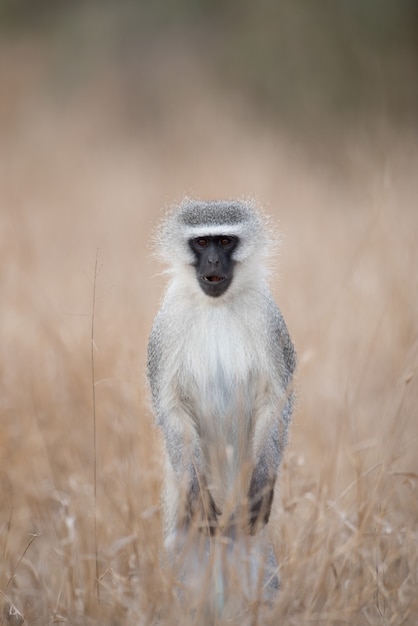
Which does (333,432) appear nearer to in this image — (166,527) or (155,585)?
(166,527)

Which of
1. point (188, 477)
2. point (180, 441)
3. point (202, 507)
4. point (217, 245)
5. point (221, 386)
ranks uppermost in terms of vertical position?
point (217, 245)

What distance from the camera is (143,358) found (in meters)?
5.72

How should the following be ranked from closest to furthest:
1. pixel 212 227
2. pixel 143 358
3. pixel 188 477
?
pixel 188 477 → pixel 212 227 → pixel 143 358

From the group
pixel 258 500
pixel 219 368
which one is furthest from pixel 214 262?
pixel 258 500

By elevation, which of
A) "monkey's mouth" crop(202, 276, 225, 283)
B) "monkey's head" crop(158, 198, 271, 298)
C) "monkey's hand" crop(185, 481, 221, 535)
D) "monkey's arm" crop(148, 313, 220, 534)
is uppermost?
"monkey's head" crop(158, 198, 271, 298)

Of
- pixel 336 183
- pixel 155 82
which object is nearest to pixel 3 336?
pixel 336 183

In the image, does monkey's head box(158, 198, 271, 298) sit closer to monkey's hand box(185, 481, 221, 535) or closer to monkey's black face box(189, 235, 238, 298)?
monkey's black face box(189, 235, 238, 298)

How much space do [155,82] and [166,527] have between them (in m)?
11.0

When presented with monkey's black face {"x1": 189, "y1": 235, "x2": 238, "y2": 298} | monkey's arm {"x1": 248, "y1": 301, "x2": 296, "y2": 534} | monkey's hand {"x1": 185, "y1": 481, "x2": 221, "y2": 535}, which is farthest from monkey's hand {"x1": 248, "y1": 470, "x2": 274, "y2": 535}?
monkey's black face {"x1": 189, "y1": 235, "x2": 238, "y2": 298}

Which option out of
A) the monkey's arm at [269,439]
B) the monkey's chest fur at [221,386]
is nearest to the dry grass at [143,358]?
the monkey's arm at [269,439]

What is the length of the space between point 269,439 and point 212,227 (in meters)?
0.87

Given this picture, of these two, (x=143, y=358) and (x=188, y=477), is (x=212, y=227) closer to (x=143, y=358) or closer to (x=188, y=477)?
(x=188, y=477)

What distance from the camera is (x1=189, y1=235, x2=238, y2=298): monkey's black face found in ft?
11.3

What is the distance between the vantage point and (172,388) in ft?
11.7
